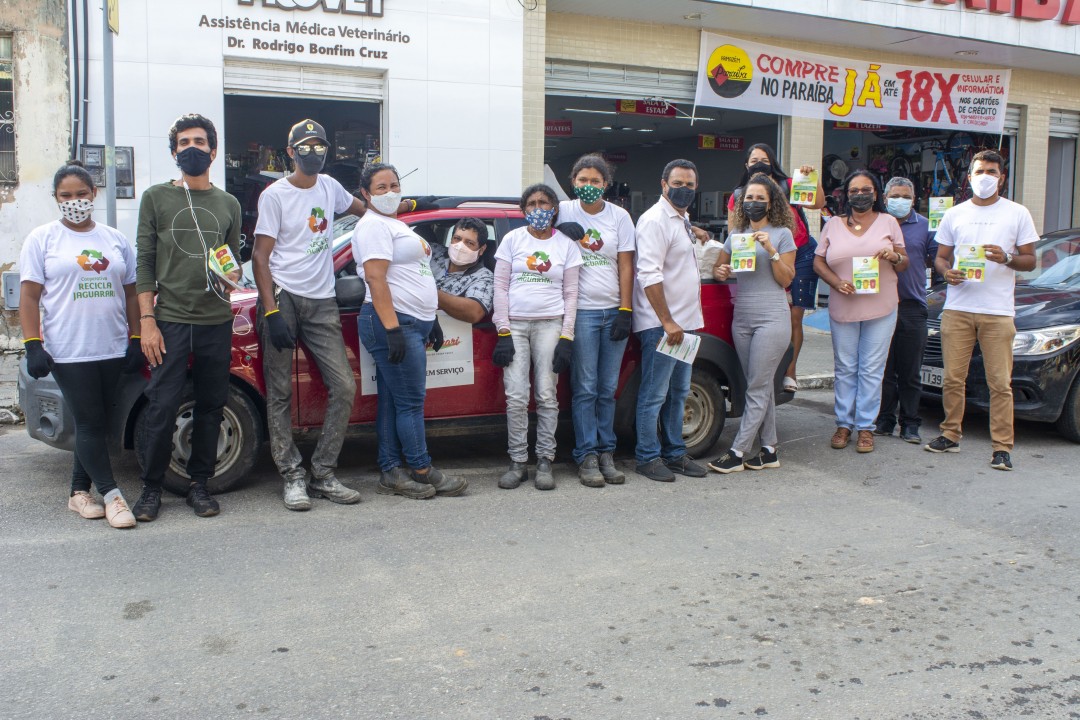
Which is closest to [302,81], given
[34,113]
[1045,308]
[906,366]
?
[34,113]

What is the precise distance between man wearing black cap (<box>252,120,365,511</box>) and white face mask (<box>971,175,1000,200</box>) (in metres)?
4.40

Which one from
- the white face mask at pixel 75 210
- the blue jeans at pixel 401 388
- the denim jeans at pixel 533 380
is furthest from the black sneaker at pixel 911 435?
the white face mask at pixel 75 210

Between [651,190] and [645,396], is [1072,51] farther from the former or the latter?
[645,396]

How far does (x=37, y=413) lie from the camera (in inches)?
217

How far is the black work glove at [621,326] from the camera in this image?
19.7ft

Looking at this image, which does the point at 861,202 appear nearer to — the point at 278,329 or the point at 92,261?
the point at 278,329

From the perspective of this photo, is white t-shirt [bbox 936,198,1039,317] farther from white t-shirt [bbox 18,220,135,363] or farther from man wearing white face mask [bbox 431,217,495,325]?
white t-shirt [bbox 18,220,135,363]

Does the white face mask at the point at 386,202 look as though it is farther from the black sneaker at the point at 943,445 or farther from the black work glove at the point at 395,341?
the black sneaker at the point at 943,445

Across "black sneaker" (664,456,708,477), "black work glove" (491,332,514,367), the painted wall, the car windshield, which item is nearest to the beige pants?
the car windshield

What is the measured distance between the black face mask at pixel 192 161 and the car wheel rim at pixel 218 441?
50.4 inches

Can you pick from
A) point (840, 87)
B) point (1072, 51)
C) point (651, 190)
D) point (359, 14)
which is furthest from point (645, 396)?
point (651, 190)

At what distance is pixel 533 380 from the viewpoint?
614cm

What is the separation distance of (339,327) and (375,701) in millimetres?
2674

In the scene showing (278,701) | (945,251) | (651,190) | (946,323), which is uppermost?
(651,190)
